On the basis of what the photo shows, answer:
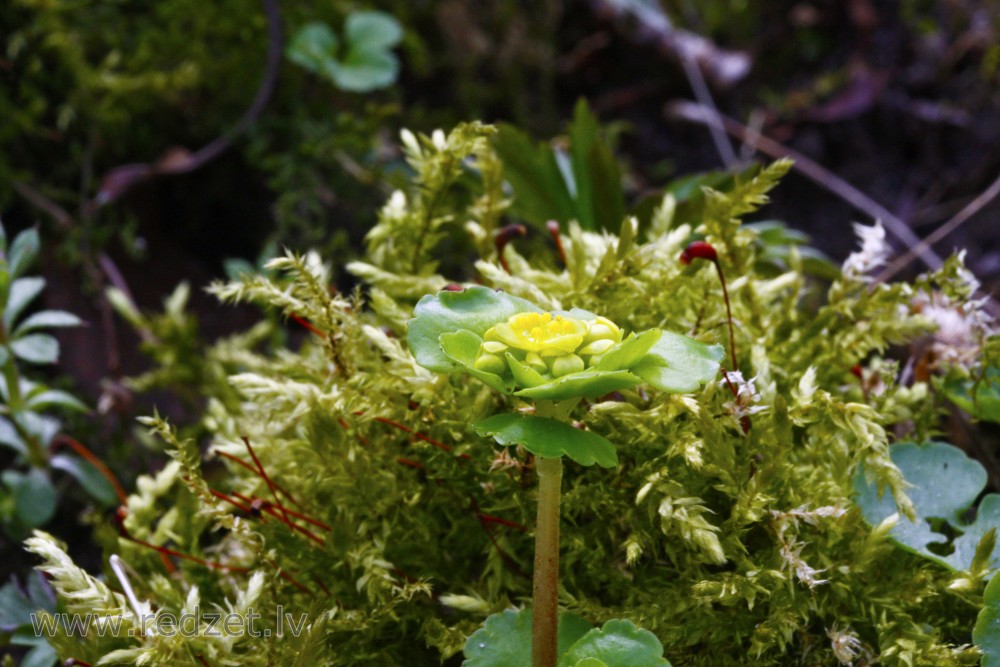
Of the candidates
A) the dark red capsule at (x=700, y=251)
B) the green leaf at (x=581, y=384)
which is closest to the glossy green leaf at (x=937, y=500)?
the dark red capsule at (x=700, y=251)

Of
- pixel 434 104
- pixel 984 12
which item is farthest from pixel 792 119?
pixel 434 104

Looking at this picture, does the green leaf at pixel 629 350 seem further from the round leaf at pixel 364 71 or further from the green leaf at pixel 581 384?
the round leaf at pixel 364 71

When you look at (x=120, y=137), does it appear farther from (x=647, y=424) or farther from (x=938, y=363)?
(x=938, y=363)

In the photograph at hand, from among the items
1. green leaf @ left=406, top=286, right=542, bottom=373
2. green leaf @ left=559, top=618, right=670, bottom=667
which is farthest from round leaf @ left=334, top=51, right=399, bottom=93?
green leaf @ left=559, top=618, right=670, bottom=667

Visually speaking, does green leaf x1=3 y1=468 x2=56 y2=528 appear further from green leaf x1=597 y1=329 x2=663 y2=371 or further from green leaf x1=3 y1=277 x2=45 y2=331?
green leaf x1=597 y1=329 x2=663 y2=371

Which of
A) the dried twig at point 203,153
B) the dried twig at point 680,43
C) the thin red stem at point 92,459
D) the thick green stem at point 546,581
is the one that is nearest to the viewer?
the thick green stem at point 546,581

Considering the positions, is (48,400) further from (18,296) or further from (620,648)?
(620,648)
